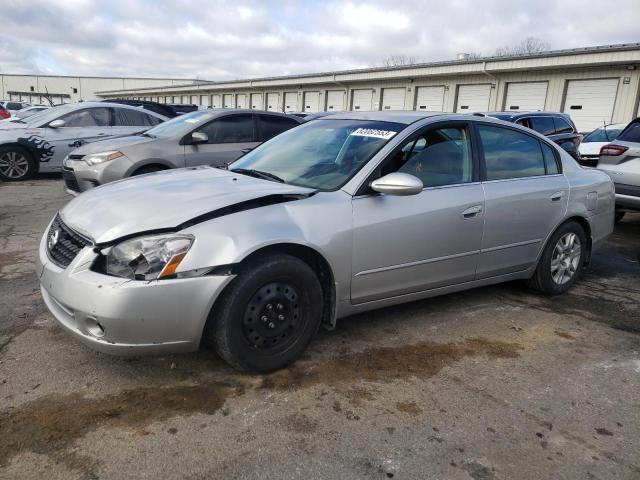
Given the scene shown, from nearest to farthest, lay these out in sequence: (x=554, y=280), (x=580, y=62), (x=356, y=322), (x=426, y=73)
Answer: (x=356, y=322) < (x=554, y=280) < (x=580, y=62) < (x=426, y=73)

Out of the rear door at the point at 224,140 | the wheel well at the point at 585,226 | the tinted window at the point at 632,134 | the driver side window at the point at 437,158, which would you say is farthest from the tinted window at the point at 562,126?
the driver side window at the point at 437,158

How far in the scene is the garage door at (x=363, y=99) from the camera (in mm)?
28319

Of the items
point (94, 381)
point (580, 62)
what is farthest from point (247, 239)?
point (580, 62)

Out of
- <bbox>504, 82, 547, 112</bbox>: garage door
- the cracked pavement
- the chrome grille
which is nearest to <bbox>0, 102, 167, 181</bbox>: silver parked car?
the cracked pavement

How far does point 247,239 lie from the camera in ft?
9.19

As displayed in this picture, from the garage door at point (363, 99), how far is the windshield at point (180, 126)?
21.1 m

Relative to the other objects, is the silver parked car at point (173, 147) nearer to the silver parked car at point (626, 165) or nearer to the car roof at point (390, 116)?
the car roof at point (390, 116)

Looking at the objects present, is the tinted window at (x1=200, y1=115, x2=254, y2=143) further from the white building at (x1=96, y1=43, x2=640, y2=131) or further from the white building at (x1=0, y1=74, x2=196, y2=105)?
the white building at (x1=0, y1=74, x2=196, y2=105)

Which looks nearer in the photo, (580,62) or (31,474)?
(31,474)

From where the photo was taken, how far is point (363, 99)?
94.6ft

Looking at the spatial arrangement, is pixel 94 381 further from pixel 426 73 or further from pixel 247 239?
pixel 426 73

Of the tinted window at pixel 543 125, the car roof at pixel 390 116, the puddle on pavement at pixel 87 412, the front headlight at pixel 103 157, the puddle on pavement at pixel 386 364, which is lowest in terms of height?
the puddle on pavement at pixel 87 412

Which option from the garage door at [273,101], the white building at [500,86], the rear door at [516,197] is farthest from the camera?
the garage door at [273,101]

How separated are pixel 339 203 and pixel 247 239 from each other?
2.32 ft
